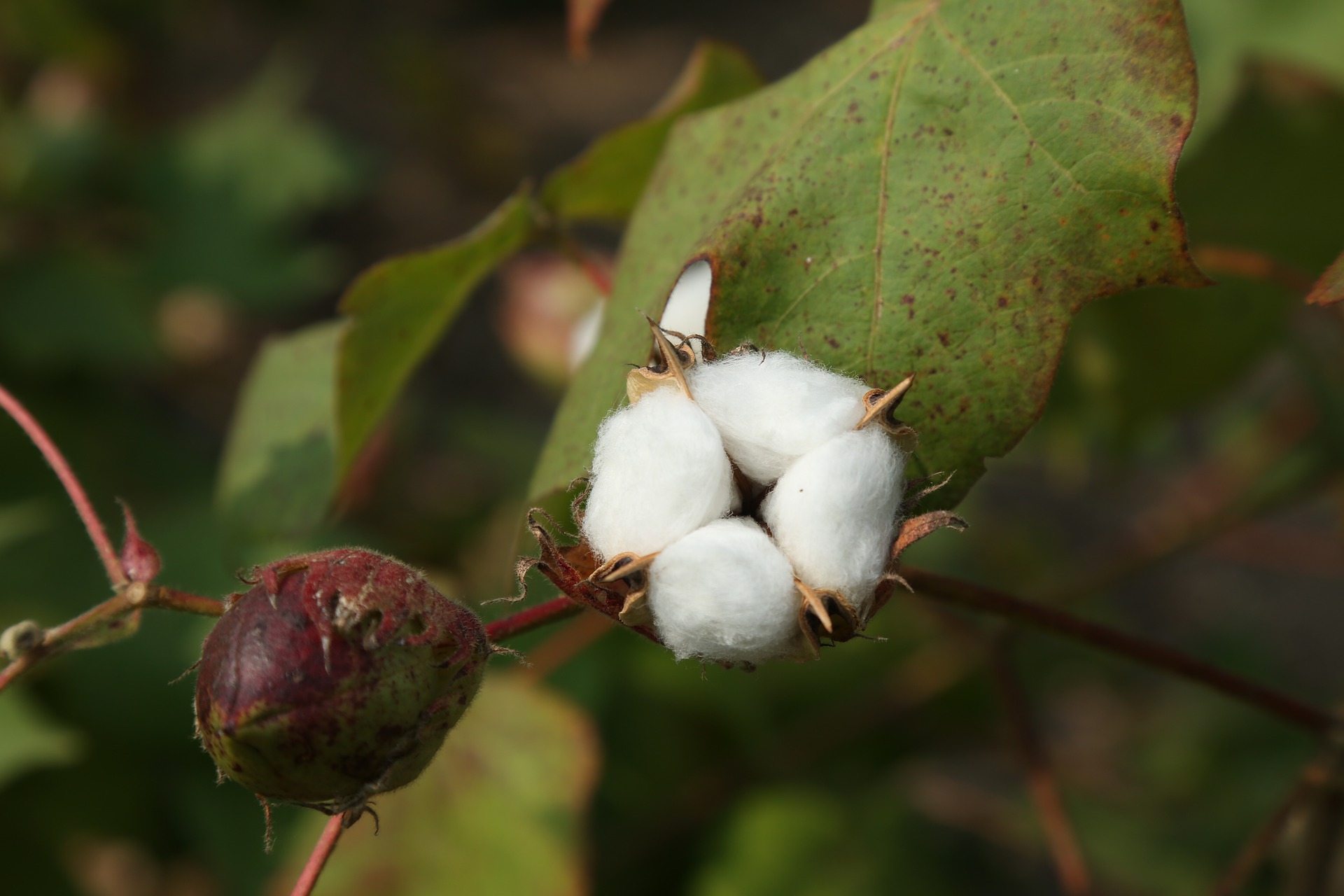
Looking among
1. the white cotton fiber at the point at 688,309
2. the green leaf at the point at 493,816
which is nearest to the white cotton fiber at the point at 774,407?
the white cotton fiber at the point at 688,309

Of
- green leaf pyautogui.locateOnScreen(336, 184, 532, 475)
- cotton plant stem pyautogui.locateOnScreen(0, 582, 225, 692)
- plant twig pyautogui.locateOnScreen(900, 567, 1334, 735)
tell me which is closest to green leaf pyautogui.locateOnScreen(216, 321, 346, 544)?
green leaf pyautogui.locateOnScreen(336, 184, 532, 475)

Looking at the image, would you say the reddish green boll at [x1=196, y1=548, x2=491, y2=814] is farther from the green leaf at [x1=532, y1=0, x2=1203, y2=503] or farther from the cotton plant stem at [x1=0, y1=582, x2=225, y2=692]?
the green leaf at [x1=532, y1=0, x2=1203, y2=503]

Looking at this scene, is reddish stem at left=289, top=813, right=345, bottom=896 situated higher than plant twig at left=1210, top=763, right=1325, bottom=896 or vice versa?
reddish stem at left=289, top=813, right=345, bottom=896

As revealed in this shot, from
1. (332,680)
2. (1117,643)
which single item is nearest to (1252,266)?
(1117,643)

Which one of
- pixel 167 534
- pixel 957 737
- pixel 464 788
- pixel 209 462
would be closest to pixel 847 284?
pixel 464 788

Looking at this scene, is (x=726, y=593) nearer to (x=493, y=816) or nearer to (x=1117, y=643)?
(x=1117, y=643)

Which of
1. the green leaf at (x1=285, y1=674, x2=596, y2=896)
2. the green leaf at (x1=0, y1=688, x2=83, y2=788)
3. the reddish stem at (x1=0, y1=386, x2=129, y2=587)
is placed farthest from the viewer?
the green leaf at (x1=0, y1=688, x2=83, y2=788)
